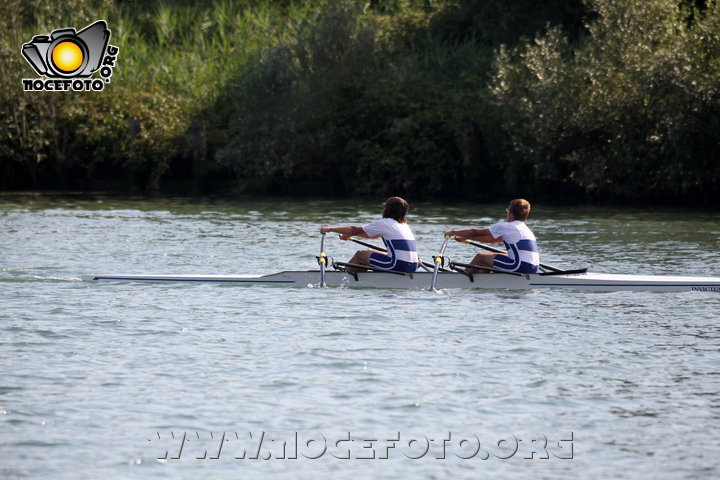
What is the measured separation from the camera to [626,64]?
1389 inches

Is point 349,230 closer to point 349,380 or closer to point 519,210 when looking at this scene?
point 519,210

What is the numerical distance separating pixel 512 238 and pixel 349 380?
222 inches

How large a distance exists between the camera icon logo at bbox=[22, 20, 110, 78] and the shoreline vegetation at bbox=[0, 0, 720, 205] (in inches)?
23.0

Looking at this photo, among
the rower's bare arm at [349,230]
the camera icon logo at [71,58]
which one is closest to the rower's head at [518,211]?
the rower's bare arm at [349,230]

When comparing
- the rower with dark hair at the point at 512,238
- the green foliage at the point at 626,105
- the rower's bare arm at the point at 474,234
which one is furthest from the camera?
the green foliage at the point at 626,105

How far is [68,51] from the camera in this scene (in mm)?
45719

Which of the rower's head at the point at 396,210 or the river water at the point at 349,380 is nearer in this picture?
the river water at the point at 349,380

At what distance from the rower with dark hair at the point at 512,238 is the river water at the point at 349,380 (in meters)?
0.49

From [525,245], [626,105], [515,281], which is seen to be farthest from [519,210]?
[626,105]

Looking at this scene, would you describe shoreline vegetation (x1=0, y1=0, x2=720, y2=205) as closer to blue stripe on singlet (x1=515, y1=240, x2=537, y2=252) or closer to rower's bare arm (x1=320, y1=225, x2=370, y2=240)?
blue stripe on singlet (x1=515, y1=240, x2=537, y2=252)

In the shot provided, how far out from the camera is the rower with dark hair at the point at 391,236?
54.4 feet

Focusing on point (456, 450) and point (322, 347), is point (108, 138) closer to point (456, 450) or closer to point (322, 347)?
point (322, 347)

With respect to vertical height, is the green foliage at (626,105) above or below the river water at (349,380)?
above

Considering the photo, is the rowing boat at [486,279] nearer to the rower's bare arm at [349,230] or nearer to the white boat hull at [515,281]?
the white boat hull at [515,281]
